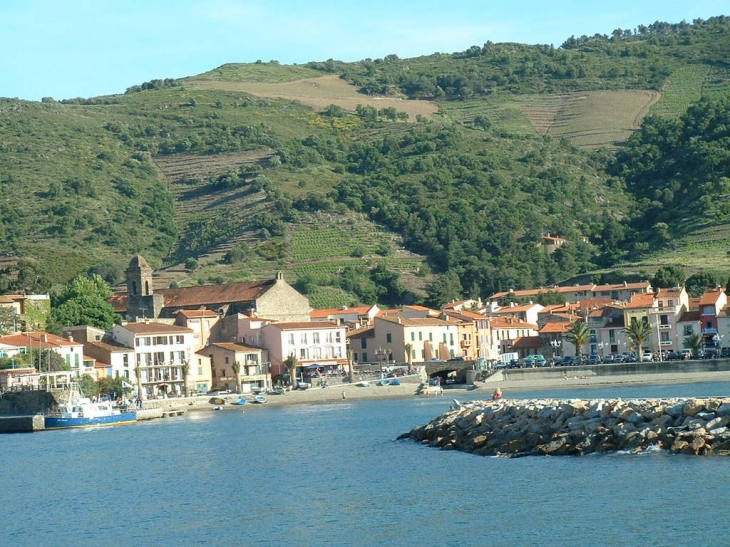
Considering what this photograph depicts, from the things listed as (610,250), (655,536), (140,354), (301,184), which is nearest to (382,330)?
(140,354)

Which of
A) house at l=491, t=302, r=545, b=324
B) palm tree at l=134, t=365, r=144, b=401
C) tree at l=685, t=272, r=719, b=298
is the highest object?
tree at l=685, t=272, r=719, b=298

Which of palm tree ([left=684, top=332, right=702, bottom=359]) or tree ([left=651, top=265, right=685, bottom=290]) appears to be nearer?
palm tree ([left=684, top=332, right=702, bottom=359])

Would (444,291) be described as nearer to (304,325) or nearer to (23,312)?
(304,325)

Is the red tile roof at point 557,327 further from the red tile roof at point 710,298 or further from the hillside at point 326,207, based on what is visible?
the hillside at point 326,207

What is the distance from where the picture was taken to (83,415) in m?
75.8

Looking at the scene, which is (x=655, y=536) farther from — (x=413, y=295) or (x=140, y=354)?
(x=413, y=295)

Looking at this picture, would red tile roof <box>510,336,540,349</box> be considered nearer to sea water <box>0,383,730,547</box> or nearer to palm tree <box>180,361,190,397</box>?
palm tree <box>180,361,190,397</box>

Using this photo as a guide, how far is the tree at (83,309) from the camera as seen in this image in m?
104

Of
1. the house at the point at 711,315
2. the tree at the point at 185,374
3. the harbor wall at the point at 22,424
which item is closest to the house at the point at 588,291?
the house at the point at 711,315

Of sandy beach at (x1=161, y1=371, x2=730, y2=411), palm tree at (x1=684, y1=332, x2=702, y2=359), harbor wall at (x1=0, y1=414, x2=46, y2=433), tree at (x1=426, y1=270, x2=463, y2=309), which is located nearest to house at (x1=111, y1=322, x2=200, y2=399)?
sandy beach at (x1=161, y1=371, x2=730, y2=411)

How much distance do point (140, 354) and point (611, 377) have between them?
30.7 metres

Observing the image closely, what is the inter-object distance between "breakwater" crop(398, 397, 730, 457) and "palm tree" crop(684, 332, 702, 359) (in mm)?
46026

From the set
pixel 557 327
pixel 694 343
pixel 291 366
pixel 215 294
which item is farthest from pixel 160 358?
pixel 694 343

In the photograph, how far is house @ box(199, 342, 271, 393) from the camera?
95625 mm
